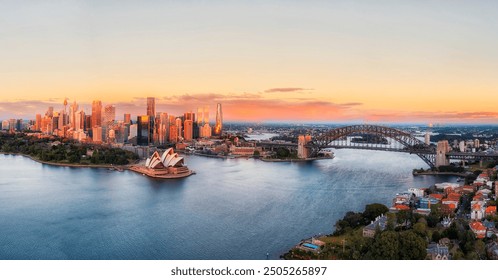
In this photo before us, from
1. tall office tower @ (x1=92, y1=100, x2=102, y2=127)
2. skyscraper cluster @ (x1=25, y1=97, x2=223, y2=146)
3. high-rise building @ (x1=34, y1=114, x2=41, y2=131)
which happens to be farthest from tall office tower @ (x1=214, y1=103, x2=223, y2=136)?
high-rise building @ (x1=34, y1=114, x2=41, y2=131)

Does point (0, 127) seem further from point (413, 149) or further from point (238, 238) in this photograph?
point (238, 238)

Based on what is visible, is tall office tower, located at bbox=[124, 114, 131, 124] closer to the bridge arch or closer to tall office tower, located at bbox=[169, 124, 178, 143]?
tall office tower, located at bbox=[169, 124, 178, 143]

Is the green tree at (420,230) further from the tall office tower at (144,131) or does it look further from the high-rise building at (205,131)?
the high-rise building at (205,131)

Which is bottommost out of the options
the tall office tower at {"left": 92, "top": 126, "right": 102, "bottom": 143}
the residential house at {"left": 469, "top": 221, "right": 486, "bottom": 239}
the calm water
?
the calm water

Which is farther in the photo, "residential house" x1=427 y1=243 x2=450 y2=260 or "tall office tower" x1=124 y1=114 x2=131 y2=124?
"tall office tower" x1=124 y1=114 x2=131 y2=124

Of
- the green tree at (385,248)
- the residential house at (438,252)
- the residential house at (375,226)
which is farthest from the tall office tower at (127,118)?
the residential house at (438,252)

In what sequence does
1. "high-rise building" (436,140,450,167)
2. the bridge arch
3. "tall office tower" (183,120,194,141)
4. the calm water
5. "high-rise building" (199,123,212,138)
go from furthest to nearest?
"high-rise building" (199,123,212,138), "tall office tower" (183,120,194,141), the bridge arch, "high-rise building" (436,140,450,167), the calm water

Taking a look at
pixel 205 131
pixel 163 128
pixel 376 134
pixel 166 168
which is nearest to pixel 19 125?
pixel 205 131
